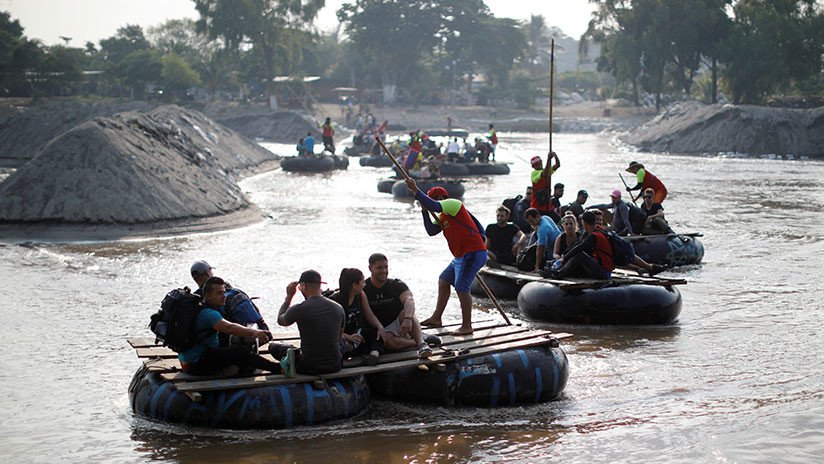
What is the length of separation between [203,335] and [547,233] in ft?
22.0

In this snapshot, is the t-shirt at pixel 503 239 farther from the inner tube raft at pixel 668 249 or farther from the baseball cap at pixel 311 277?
the baseball cap at pixel 311 277

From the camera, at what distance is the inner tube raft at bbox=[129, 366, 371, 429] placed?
9.35m

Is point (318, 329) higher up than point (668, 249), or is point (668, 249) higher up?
point (318, 329)

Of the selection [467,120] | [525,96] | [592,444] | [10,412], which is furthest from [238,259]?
[525,96]

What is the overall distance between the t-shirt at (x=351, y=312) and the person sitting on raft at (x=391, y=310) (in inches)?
5.2

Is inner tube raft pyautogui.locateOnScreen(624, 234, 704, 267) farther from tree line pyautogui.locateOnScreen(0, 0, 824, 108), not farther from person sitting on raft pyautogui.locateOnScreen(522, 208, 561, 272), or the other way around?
tree line pyautogui.locateOnScreen(0, 0, 824, 108)

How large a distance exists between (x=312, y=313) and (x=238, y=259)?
10.4 m

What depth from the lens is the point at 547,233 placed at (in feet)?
49.1

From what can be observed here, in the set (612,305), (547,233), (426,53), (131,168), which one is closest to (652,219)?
(547,233)

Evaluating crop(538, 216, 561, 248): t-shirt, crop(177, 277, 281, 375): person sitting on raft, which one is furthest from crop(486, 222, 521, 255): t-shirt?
crop(177, 277, 281, 375): person sitting on raft

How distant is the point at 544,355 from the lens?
1035 cm

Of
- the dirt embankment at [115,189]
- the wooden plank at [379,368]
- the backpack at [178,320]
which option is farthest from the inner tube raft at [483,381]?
the dirt embankment at [115,189]

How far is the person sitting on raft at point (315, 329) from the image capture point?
9531 millimetres

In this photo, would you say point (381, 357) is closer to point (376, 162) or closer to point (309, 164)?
point (309, 164)
